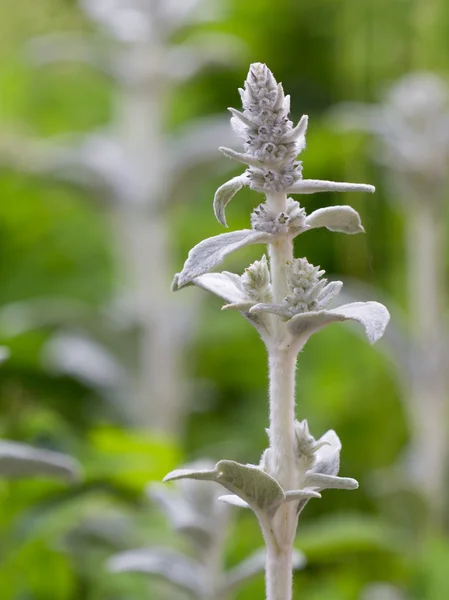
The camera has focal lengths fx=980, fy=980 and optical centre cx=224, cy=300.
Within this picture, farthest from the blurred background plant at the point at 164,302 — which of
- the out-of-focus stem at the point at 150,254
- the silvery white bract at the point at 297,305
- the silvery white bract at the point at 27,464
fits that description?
the silvery white bract at the point at 297,305

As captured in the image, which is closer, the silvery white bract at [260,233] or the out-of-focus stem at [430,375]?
the silvery white bract at [260,233]

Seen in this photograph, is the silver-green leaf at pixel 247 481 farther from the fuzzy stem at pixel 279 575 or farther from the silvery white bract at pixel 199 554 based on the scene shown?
the silvery white bract at pixel 199 554

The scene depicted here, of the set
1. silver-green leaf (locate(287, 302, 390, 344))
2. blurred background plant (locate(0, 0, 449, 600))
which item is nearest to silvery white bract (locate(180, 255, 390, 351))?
silver-green leaf (locate(287, 302, 390, 344))

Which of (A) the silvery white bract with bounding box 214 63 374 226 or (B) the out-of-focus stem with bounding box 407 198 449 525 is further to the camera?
(B) the out-of-focus stem with bounding box 407 198 449 525

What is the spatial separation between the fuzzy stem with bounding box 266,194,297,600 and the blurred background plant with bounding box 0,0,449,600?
0.83 feet

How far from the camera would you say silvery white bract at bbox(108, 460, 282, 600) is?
0.51m

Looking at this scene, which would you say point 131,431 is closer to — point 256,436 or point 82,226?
point 256,436

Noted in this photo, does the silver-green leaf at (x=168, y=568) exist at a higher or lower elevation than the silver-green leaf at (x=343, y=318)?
lower

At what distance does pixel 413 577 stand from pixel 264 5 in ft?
3.79

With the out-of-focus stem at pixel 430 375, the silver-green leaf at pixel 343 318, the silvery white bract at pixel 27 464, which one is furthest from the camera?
the out-of-focus stem at pixel 430 375

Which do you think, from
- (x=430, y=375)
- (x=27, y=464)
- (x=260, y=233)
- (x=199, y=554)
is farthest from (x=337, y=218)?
(x=430, y=375)

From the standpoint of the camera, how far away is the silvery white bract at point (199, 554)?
51cm

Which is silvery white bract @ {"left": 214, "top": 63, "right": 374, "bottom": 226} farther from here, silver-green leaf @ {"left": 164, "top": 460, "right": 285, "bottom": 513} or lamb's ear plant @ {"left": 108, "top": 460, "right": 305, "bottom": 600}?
lamb's ear plant @ {"left": 108, "top": 460, "right": 305, "bottom": 600}

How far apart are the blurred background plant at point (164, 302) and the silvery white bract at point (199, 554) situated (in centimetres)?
7
